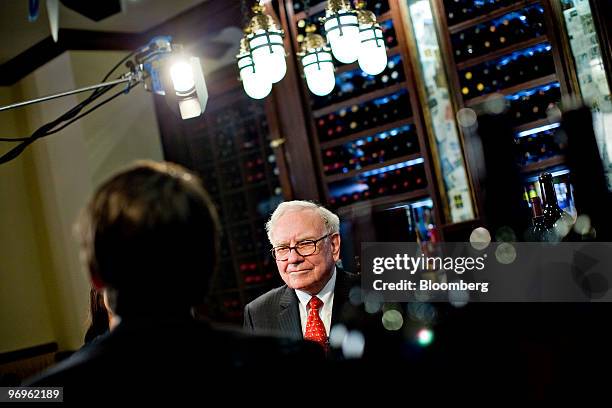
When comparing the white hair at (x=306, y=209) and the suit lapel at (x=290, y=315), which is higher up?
the white hair at (x=306, y=209)

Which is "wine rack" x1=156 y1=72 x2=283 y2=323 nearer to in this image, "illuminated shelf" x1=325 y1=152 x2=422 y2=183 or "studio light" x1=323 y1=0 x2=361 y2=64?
"illuminated shelf" x1=325 y1=152 x2=422 y2=183

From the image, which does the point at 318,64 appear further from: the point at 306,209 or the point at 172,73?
the point at 306,209

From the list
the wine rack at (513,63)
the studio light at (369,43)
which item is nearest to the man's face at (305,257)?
the studio light at (369,43)

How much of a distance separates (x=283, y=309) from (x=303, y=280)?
17 centimetres

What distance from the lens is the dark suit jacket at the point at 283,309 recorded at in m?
2.96

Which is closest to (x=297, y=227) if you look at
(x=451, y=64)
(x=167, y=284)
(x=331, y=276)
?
(x=331, y=276)

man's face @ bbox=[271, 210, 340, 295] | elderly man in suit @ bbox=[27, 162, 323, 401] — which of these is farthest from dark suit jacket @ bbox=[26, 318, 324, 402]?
man's face @ bbox=[271, 210, 340, 295]

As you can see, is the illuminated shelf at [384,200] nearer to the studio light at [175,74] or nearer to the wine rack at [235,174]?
the wine rack at [235,174]

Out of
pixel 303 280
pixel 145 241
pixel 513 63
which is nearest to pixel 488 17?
pixel 513 63

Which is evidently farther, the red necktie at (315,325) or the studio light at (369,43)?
the studio light at (369,43)

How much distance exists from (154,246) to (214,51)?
20.4 feet

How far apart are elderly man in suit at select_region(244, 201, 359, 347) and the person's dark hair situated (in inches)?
69.4

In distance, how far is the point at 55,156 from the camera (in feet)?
22.3

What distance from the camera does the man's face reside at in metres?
2.97
